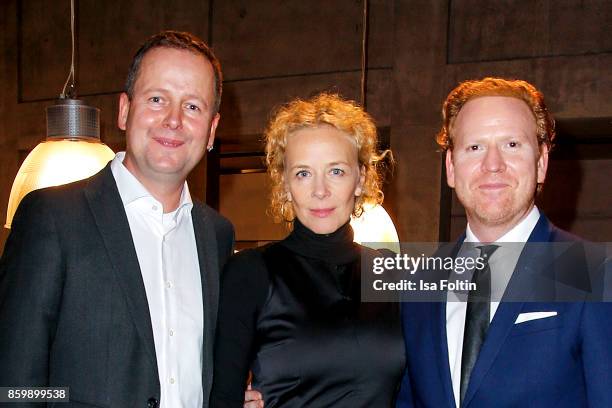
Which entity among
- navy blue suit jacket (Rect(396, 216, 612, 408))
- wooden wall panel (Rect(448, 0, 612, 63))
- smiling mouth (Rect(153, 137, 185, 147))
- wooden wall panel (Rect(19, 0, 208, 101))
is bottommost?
navy blue suit jacket (Rect(396, 216, 612, 408))

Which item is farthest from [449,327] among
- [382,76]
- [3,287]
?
[382,76]

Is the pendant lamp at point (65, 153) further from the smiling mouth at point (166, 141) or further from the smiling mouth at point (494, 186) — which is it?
the smiling mouth at point (494, 186)

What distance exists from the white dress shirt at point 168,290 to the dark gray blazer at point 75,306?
73mm

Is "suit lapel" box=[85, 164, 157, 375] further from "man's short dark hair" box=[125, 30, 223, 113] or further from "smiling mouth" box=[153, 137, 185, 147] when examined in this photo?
"man's short dark hair" box=[125, 30, 223, 113]

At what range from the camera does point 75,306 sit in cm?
164

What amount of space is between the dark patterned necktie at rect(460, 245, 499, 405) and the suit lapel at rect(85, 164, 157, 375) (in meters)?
0.76

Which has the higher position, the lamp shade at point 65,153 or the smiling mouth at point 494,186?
the lamp shade at point 65,153

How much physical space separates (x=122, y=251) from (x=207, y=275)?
0.30 m

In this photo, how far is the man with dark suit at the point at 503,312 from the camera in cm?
156

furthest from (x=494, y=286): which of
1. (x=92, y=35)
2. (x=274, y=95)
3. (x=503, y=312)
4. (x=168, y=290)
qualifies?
(x=92, y=35)

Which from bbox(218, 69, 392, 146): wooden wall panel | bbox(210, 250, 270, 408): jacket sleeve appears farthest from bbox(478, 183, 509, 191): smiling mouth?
bbox(218, 69, 392, 146): wooden wall panel

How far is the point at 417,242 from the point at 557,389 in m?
3.86

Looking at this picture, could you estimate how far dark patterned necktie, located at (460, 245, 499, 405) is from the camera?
1657mm

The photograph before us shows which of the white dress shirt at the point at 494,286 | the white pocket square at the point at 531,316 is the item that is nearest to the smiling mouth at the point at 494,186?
the white dress shirt at the point at 494,286
